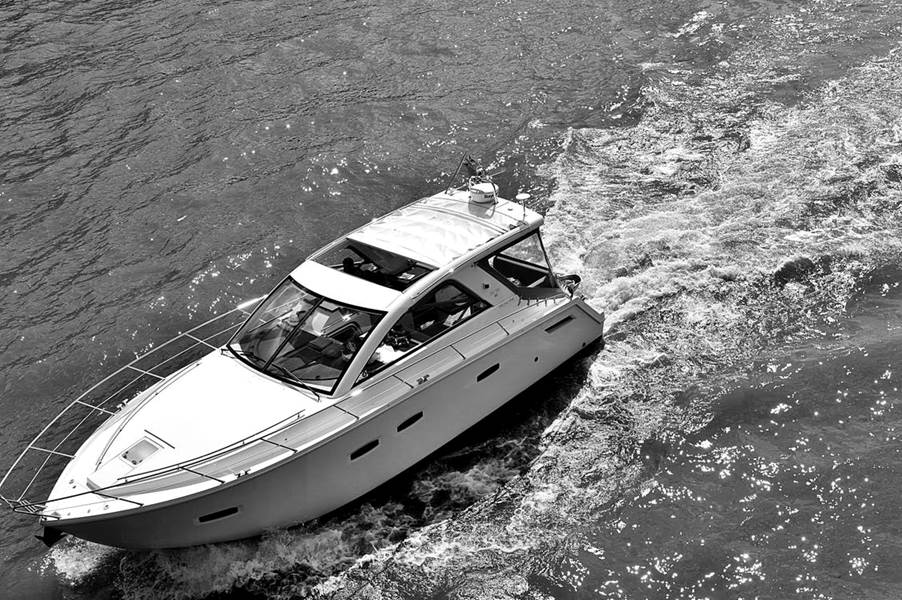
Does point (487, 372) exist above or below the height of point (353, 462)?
below

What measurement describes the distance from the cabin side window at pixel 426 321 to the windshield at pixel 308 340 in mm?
370

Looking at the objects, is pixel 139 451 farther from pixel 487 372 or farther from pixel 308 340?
pixel 487 372

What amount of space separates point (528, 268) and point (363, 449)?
4.08 metres

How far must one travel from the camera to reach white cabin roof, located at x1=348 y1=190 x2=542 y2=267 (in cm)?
1190

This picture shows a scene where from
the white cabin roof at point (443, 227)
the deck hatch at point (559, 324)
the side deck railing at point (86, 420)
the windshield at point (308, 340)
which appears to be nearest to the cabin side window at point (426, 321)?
the windshield at point (308, 340)

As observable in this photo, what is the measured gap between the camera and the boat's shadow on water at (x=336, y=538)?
10.2 m

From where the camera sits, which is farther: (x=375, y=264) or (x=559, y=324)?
(x=559, y=324)

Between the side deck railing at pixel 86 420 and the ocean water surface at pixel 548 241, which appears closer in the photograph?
the ocean water surface at pixel 548 241

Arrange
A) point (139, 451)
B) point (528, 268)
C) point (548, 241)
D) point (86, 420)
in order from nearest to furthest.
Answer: point (139, 451) < point (86, 420) < point (528, 268) < point (548, 241)

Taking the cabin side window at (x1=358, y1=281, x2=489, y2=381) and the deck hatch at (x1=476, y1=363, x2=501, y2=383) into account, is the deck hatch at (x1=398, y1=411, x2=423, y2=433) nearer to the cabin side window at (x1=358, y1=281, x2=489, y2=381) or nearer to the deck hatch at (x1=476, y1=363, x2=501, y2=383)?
the cabin side window at (x1=358, y1=281, x2=489, y2=381)

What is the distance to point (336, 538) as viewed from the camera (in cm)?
1074

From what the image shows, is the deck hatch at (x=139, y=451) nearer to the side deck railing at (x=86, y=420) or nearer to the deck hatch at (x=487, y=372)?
the side deck railing at (x=86, y=420)

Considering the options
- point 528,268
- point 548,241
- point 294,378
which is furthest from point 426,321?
point 548,241

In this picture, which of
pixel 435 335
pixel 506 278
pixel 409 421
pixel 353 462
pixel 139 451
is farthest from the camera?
pixel 506 278
